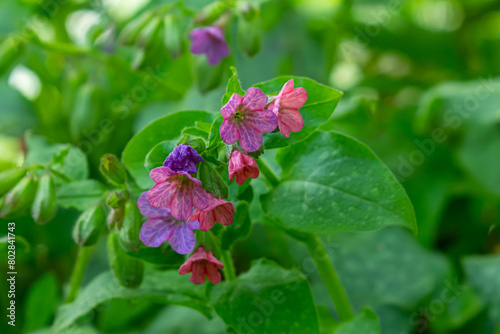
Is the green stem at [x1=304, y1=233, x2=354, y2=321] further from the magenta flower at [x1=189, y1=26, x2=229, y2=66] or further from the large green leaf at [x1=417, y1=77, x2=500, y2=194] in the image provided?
the large green leaf at [x1=417, y1=77, x2=500, y2=194]

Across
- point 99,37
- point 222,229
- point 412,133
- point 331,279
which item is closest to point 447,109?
point 412,133

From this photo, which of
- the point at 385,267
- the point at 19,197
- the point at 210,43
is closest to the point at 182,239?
the point at 19,197

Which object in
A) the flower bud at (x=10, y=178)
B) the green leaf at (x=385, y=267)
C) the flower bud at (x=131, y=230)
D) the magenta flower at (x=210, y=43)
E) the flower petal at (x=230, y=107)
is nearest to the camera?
the flower petal at (x=230, y=107)

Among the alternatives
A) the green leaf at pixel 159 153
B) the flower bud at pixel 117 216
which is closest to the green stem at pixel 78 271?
the flower bud at pixel 117 216

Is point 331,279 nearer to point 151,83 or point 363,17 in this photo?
point 151,83

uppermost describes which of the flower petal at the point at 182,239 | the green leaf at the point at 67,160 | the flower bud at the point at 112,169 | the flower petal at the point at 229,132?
the flower petal at the point at 229,132

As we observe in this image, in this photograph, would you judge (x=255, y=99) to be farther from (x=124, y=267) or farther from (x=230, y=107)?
(x=124, y=267)

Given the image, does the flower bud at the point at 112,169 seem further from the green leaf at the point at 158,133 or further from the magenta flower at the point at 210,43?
the magenta flower at the point at 210,43
